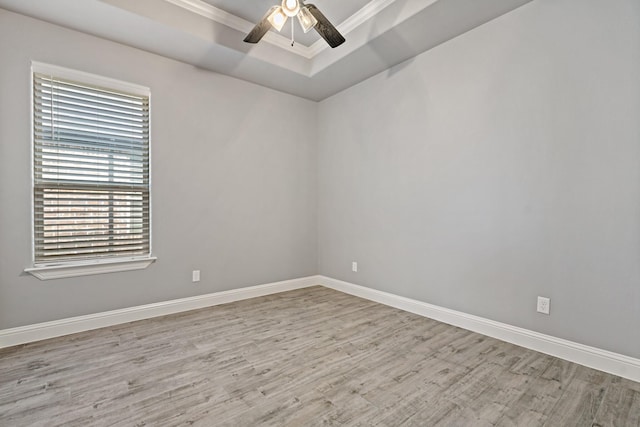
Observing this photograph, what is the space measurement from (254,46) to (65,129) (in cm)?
194

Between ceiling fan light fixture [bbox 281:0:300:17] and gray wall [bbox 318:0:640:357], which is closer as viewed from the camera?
gray wall [bbox 318:0:640:357]

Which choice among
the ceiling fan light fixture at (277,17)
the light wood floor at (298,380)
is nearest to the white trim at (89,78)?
the ceiling fan light fixture at (277,17)

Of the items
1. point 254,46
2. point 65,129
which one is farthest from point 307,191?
point 65,129

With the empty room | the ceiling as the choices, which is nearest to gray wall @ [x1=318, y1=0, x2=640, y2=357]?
the empty room

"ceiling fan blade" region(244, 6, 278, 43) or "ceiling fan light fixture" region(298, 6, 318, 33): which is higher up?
"ceiling fan light fixture" region(298, 6, 318, 33)

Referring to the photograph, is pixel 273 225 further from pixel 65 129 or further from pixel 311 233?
pixel 65 129

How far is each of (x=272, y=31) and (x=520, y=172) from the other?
2.78 m

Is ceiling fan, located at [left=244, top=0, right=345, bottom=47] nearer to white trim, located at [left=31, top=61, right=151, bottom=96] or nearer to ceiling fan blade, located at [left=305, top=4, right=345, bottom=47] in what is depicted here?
ceiling fan blade, located at [left=305, top=4, right=345, bottom=47]

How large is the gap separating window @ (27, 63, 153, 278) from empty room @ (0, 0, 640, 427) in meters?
0.02

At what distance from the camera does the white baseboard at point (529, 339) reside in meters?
2.10

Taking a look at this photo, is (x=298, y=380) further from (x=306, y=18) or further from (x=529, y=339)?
(x=306, y=18)

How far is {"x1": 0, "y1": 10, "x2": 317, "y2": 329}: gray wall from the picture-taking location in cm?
258

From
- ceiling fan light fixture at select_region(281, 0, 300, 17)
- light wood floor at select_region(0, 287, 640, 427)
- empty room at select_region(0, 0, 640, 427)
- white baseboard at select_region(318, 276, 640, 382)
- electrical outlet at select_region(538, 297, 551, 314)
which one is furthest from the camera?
electrical outlet at select_region(538, 297, 551, 314)

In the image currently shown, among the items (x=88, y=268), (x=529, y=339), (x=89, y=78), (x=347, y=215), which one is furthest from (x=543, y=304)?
(x=89, y=78)
